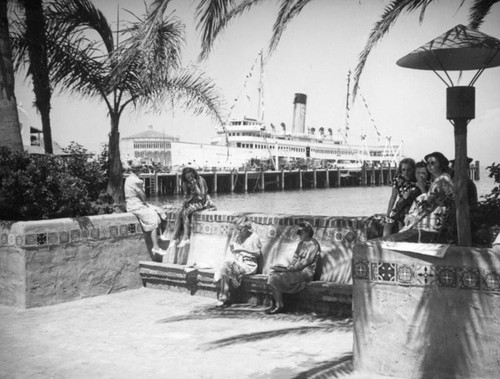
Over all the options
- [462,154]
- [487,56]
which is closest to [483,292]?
[462,154]

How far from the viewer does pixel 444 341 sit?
12.7 ft

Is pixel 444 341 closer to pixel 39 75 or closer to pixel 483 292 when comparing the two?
pixel 483 292

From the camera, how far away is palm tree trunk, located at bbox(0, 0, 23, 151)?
7.66m

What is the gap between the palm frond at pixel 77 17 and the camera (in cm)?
895

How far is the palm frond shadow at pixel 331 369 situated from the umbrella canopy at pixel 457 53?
8.56ft

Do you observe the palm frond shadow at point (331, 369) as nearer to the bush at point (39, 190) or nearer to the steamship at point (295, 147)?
the bush at point (39, 190)

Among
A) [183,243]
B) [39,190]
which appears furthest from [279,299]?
[39,190]

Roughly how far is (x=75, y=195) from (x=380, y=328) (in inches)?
180

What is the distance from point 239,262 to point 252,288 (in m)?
0.36

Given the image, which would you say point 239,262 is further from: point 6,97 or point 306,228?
point 6,97

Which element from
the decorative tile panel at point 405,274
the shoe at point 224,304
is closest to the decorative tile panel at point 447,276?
the decorative tile panel at point 405,274

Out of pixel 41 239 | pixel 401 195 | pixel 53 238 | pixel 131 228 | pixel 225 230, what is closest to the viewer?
pixel 401 195

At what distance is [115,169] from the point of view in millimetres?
8906

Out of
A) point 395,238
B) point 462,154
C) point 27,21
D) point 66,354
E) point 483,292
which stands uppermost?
point 27,21
